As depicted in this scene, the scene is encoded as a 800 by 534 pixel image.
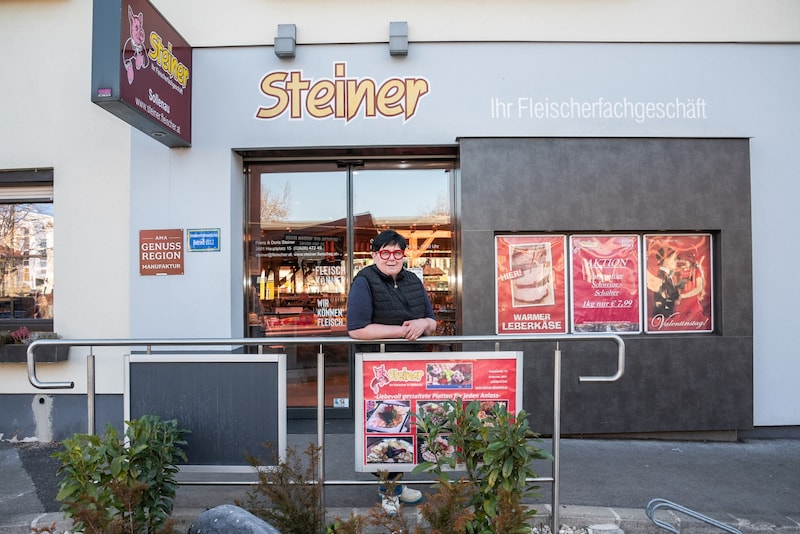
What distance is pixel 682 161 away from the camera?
5375 millimetres

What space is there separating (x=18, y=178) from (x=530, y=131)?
18.3ft

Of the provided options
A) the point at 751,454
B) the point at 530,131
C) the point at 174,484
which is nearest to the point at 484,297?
the point at 530,131

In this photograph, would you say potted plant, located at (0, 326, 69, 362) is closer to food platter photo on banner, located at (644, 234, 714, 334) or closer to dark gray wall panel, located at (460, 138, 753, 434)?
dark gray wall panel, located at (460, 138, 753, 434)

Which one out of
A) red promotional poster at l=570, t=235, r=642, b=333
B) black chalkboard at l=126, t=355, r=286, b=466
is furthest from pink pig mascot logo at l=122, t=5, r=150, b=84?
red promotional poster at l=570, t=235, r=642, b=333

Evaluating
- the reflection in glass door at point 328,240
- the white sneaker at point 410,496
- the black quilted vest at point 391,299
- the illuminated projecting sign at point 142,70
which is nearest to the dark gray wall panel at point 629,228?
the reflection in glass door at point 328,240

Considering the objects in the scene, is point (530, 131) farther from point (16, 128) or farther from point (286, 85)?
point (16, 128)

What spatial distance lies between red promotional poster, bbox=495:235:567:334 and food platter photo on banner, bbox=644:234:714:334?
0.95 meters

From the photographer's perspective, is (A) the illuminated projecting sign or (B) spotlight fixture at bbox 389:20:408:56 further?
(B) spotlight fixture at bbox 389:20:408:56

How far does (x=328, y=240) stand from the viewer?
597 centimetres

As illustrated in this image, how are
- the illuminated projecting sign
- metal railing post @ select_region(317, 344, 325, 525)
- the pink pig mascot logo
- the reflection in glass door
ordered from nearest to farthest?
metal railing post @ select_region(317, 344, 325, 525)
the illuminated projecting sign
the pink pig mascot logo
the reflection in glass door

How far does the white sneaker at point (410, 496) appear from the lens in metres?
3.64

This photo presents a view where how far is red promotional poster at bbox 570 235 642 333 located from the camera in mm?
5480

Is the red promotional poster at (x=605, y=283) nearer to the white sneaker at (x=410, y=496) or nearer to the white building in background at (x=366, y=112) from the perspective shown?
the white building in background at (x=366, y=112)

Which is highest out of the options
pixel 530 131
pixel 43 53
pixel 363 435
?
pixel 43 53
